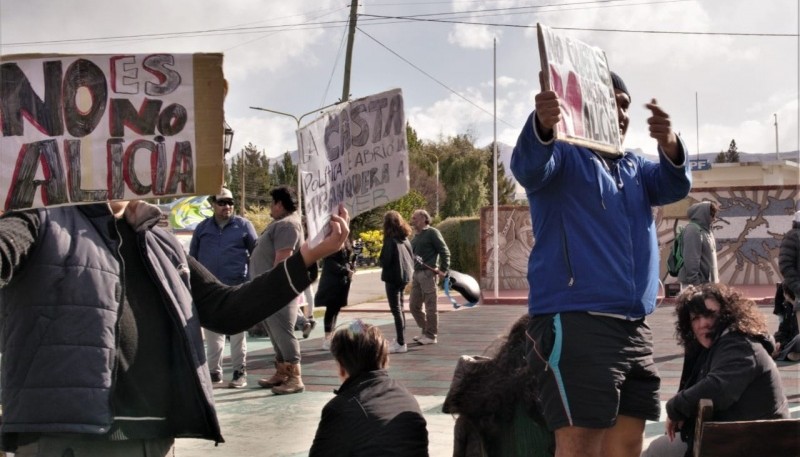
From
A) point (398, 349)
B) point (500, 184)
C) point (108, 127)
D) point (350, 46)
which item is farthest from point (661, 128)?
point (500, 184)

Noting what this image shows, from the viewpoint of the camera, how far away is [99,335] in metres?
2.53

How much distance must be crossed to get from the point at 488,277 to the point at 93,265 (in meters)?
22.1

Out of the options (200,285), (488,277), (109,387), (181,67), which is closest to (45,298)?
(109,387)

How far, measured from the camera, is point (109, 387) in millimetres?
2531

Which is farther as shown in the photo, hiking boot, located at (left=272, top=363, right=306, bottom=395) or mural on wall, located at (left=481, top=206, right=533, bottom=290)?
mural on wall, located at (left=481, top=206, right=533, bottom=290)

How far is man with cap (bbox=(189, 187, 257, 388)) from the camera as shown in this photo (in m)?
8.41

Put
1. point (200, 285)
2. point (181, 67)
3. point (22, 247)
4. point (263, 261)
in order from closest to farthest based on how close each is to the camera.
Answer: point (22, 247) → point (181, 67) → point (200, 285) → point (263, 261)

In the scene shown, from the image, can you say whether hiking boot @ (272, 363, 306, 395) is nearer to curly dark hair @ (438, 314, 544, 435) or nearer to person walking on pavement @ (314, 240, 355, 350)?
person walking on pavement @ (314, 240, 355, 350)

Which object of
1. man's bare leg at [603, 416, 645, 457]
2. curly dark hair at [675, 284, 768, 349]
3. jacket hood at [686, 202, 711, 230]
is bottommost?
man's bare leg at [603, 416, 645, 457]

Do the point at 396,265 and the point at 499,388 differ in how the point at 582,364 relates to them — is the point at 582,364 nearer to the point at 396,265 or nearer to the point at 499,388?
the point at 499,388

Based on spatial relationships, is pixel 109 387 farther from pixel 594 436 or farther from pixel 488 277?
pixel 488 277

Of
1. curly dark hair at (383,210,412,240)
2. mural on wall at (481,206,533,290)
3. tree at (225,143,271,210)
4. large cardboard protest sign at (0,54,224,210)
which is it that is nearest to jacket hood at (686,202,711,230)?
curly dark hair at (383,210,412,240)

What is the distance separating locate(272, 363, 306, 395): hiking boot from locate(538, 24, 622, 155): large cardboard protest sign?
5384mm

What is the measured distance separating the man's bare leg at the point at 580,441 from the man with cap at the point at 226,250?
18.6 feet
